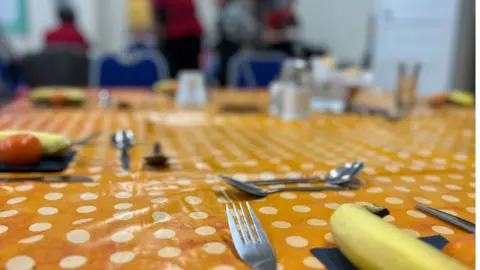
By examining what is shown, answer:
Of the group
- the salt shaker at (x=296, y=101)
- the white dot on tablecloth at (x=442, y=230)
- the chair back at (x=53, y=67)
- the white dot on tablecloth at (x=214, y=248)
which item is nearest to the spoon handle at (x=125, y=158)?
the white dot on tablecloth at (x=214, y=248)

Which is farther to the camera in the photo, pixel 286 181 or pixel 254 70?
pixel 254 70

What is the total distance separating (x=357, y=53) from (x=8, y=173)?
5.51m

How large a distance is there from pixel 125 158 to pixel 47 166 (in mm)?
124

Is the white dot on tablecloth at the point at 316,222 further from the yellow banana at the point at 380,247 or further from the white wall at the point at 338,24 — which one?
the white wall at the point at 338,24

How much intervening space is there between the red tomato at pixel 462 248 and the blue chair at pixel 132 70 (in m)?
2.10

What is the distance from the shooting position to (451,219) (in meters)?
0.48

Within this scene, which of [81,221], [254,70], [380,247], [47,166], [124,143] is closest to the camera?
[380,247]

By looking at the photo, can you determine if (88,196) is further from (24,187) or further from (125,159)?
(125,159)

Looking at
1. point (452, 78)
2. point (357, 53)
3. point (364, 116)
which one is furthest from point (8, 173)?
point (357, 53)

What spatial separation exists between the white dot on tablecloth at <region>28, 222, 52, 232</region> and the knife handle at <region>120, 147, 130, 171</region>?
241mm

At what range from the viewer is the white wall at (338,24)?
18.5 ft

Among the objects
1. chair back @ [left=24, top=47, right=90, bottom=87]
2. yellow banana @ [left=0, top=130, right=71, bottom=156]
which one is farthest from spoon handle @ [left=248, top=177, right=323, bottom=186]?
chair back @ [left=24, top=47, right=90, bottom=87]

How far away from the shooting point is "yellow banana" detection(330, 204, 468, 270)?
1.06 ft

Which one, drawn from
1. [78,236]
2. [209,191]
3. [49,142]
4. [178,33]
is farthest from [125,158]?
[178,33]
